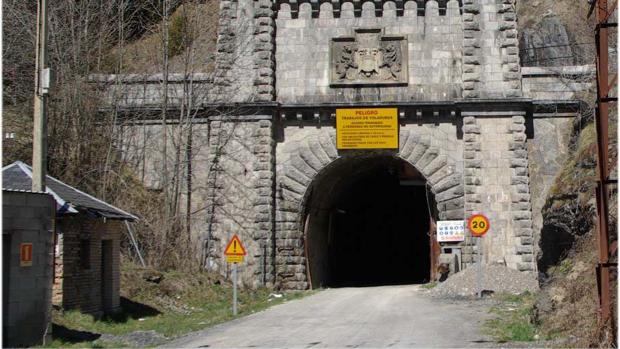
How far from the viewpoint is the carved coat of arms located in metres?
27.0

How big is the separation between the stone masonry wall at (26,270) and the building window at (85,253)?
13.0 ft

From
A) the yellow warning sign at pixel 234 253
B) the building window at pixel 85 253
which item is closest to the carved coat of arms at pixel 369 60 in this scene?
the yellow warning sign at pixel 234 253

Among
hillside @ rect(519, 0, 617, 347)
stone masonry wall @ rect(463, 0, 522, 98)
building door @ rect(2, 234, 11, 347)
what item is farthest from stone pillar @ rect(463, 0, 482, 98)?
building door @ rect(2, 234, 11, 347)

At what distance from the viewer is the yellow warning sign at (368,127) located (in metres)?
26.6

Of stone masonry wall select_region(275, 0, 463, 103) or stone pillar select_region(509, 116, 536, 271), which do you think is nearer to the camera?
stone pillar select_region(509, 116, 536, 271)

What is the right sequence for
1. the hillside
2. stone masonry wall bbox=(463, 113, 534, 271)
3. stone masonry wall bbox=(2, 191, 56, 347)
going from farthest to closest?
stone masonry wall bbox=(463, 113, 534, 271) → stone masonry wall bbox=(2, 191, 56, 347) → the hillside

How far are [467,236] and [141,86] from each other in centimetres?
1183

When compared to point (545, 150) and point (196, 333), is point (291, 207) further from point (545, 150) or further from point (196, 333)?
point (196, 333)

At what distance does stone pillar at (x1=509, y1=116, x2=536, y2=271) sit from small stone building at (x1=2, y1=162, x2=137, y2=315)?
12431mm

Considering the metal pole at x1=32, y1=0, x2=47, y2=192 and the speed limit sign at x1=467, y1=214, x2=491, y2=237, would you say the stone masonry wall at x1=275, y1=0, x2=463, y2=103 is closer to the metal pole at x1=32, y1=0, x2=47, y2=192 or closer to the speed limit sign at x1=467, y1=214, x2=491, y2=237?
the speed limit sign at x1=467, y1=214, x2=491, y2=237

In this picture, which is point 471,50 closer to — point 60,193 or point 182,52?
point 182,52

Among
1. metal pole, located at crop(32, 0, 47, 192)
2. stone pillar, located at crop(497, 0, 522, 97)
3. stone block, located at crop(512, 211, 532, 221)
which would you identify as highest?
stone pillar, located at crop(497, 0, 522, 97)

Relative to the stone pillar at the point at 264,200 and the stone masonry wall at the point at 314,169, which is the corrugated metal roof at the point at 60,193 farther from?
the stone masonry wall at the point at 314,169

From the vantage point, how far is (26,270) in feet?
44.3
